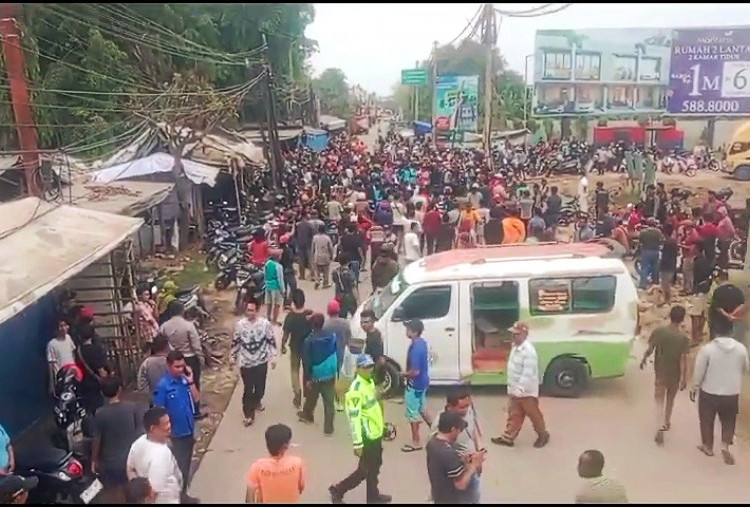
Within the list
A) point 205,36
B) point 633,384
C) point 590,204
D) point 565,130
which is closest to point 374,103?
point 565,130

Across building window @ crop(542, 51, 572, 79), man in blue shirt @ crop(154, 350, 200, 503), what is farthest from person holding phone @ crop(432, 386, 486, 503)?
building window @ crop(542, 51, 572, 79)

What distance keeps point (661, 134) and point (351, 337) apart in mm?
21810

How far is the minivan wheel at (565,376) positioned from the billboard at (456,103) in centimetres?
2334

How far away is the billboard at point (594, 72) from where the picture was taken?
2388 cm

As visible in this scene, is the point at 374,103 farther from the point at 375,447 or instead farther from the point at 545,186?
the point at 375,447

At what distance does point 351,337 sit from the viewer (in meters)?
7.52

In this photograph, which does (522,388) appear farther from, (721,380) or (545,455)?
(721,380)

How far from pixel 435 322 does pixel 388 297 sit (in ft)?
2.22

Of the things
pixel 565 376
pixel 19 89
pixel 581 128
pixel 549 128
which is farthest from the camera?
pixel 549 128

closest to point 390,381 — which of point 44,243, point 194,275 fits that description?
point 44,243

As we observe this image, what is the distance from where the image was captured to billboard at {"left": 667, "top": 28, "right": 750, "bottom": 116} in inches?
782

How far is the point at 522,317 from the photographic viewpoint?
762cm

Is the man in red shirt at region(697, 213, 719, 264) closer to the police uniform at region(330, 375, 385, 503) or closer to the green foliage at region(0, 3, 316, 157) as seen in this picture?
the police uniform at region(330, 375, 385, 503)

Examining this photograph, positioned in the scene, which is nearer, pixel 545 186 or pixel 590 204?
pixel 590 204
